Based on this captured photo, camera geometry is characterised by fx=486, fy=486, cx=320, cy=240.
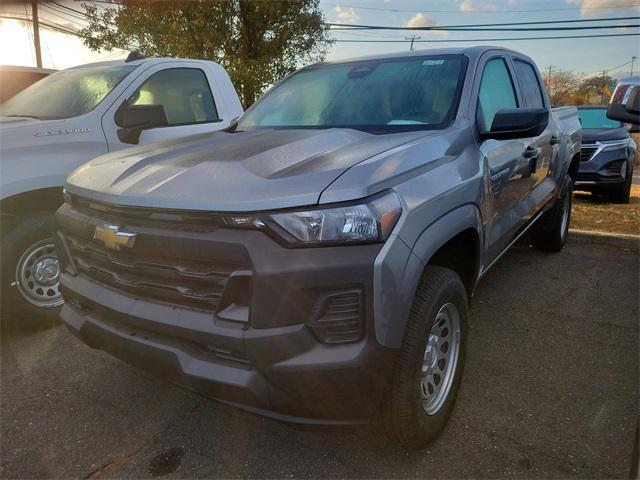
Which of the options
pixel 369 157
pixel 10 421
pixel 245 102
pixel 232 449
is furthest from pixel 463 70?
pixel 245 102

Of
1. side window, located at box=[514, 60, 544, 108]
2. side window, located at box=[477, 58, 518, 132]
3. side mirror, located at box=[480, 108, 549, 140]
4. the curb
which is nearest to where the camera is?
side mirror, located at box=[480, 108, 549, 140]

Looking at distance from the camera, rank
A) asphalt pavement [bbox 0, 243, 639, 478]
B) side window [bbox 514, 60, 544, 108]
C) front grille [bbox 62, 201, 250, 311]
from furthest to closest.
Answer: side window [bbox 514, 60, 544, 108], asphalt pavement [bbox 0, 243, 639, 478], front grille [bbox 62, 201, 250, 311]

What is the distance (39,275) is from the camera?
3543 mm

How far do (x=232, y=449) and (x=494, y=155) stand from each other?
2.08m

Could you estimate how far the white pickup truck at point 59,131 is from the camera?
3336 millimetres

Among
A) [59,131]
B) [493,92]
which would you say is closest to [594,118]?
[493,92]

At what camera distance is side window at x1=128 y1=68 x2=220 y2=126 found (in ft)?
14.0

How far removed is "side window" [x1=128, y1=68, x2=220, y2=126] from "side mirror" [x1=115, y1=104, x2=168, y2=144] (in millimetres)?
272

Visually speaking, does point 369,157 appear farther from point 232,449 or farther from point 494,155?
point 232,449

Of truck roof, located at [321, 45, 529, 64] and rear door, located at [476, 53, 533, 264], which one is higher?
truck roof, located at [321, 45, 529, 64]

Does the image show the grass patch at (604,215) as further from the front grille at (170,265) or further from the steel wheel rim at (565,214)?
the front grille at (170,265)

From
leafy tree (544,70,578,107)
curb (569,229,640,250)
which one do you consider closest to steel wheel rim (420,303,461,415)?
curb (569,229,640,250)

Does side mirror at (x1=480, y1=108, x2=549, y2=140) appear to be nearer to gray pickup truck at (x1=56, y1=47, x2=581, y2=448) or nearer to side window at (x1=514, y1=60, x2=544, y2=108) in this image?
gray pickup truck at (x1=56, y1=47, x2=581, y2=448)

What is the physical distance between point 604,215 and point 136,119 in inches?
270
